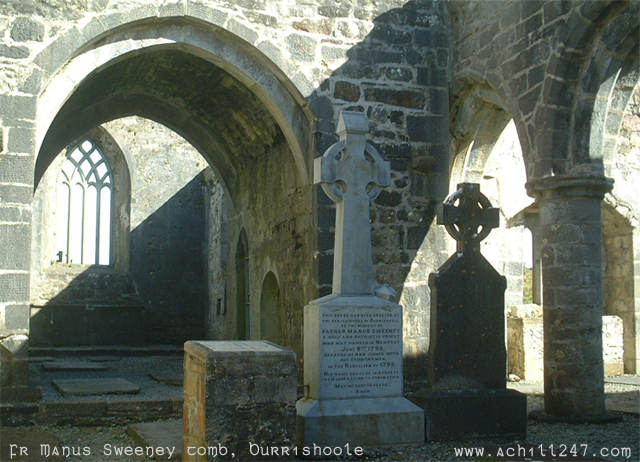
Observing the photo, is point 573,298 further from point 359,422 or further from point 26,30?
point 26,30

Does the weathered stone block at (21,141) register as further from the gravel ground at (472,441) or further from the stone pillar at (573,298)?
the stone pillar at (573,298)

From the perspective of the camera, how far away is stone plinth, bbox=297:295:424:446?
577 cm

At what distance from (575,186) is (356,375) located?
2944 mm

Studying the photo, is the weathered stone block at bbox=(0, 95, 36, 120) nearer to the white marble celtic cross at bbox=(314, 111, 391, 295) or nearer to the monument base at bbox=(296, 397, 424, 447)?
the white marble celtic cross at bbox=(314, 111, 391, 295)

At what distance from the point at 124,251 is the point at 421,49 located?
9761mm

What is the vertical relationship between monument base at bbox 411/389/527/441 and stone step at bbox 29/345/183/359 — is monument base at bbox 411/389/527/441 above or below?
above

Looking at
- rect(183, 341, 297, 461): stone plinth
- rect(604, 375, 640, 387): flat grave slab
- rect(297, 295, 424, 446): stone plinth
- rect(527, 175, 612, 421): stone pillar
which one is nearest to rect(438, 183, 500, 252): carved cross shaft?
rect(297, 295, 424, 446): stone plinth

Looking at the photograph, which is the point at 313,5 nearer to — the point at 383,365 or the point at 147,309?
the point at 383,365

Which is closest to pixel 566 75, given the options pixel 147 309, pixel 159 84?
pixel 159 84

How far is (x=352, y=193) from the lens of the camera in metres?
6.26

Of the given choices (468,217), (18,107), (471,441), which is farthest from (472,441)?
(18,107)

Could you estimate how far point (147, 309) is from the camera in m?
16.8

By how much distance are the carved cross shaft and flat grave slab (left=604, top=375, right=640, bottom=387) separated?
4.69 meters

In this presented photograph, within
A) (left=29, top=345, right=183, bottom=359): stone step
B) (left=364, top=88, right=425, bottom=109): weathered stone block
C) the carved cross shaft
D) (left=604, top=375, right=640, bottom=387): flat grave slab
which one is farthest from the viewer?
(left=29, top=345, right=183, bottom=359): stone step
